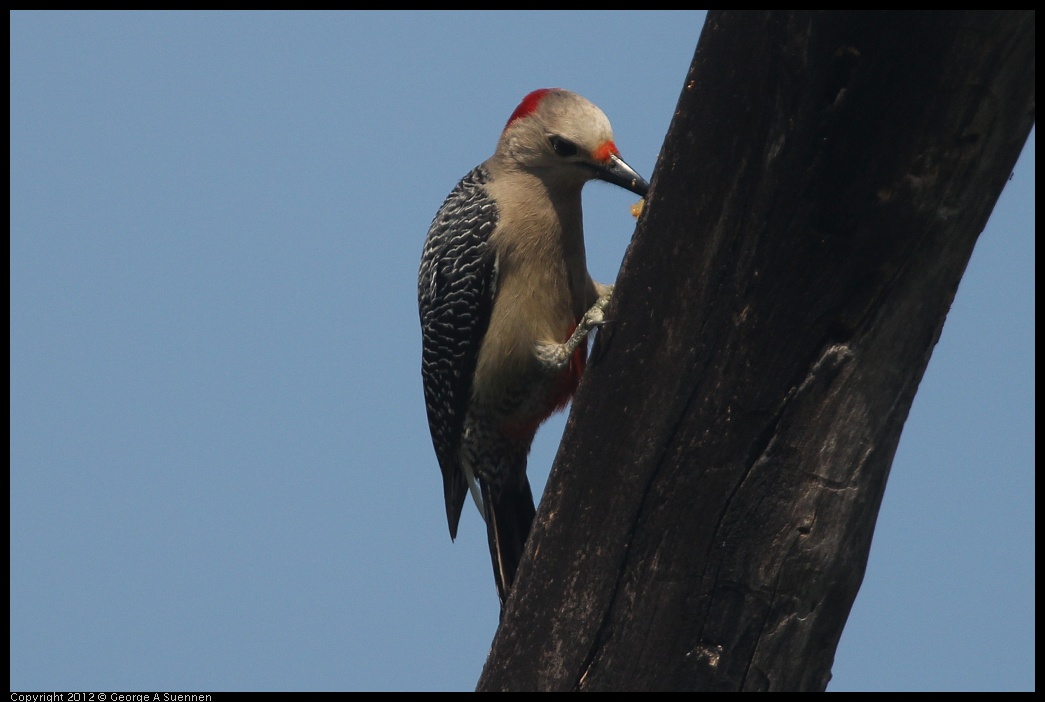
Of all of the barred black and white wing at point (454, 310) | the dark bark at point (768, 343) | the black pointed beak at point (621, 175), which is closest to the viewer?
the dark bark at point (768, 343)

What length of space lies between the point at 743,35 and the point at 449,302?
117 inches

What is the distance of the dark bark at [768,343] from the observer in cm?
275

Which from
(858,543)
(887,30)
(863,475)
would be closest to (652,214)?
(887,30)

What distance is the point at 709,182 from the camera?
9.97 feet

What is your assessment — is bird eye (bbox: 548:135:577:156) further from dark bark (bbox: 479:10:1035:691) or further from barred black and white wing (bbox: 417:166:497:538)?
dark bark (bbox: 479:10:1035:691)

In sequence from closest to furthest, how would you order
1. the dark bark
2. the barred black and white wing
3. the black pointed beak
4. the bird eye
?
the dark bark, the black pointed beak, the bird eye, the barred black and white wing

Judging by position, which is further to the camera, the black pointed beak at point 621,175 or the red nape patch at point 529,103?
the red nape patch at point 529,103

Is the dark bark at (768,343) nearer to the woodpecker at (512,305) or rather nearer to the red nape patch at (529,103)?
the woodpecker at (512,305)

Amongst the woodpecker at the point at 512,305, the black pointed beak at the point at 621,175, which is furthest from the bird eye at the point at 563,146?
the black pointed beak at the point at 621,175

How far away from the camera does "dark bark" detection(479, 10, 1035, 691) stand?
108 inches

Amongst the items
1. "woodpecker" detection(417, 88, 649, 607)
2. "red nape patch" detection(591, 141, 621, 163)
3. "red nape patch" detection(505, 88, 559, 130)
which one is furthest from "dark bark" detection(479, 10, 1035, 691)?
"red nape patch" detection(505, 88, 559, 130)

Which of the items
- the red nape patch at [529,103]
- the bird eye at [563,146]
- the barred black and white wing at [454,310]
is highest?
the red nape patch at [529,103]

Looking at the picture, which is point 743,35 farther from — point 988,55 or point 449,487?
point 449,487

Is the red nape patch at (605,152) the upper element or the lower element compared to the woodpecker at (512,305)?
upper
